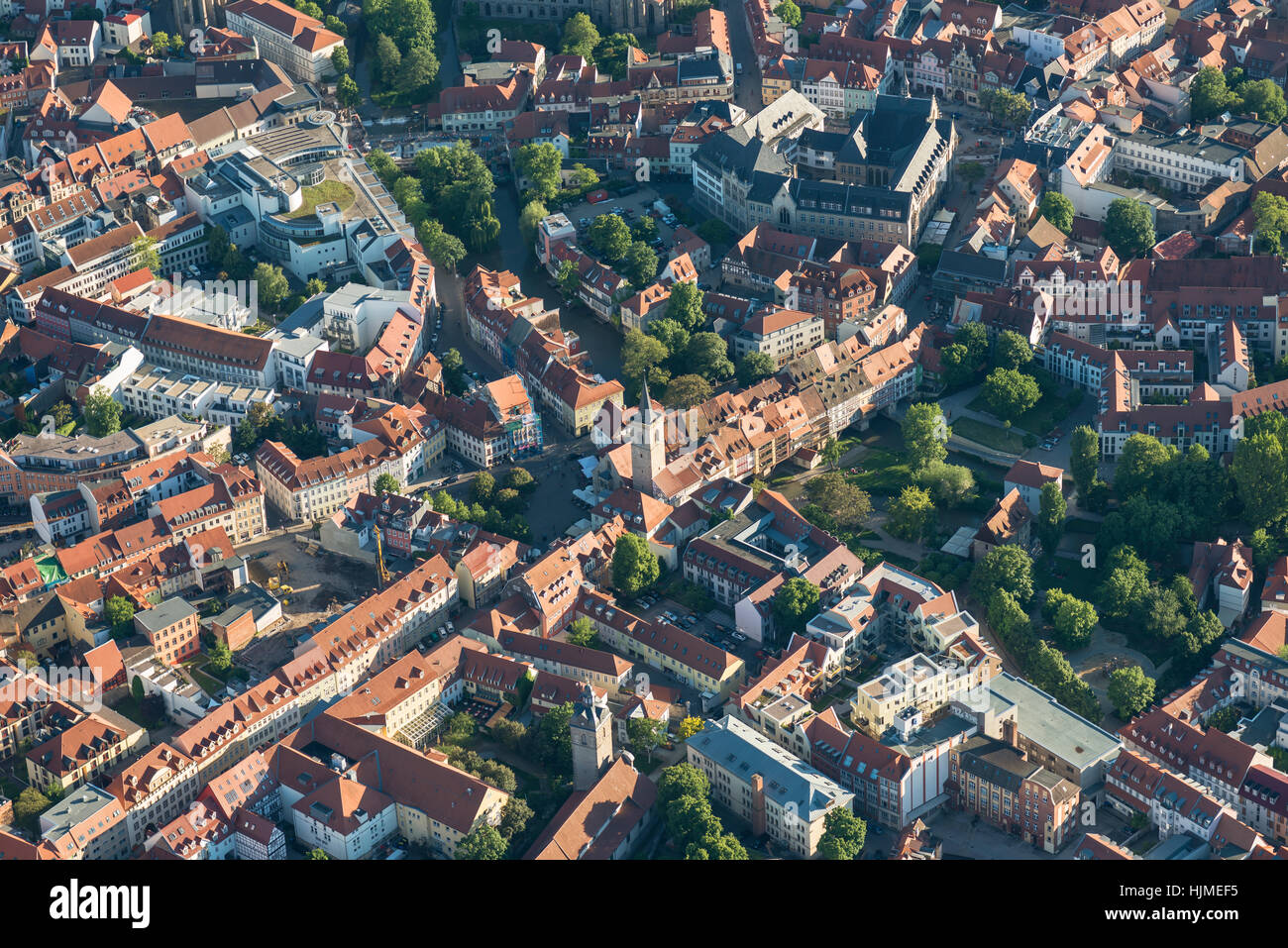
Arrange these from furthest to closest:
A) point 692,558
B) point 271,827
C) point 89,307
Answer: point 89,307 → point 692,558 → point 271,827

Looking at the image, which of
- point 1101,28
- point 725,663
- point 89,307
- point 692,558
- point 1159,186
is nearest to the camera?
point 725,663

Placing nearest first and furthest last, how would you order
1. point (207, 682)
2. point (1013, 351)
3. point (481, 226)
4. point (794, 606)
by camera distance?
point (207, 682) < point (794, 606) < point (1013, 351) < point (481, 226)

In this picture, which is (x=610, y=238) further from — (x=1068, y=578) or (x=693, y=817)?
(x=693, y=817)

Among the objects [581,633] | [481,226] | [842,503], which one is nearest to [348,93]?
[481,226]

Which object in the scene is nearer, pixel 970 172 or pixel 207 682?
pixel 207 682

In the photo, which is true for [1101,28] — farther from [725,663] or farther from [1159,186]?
[725,663]

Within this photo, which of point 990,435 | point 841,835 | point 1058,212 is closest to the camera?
point 841,835

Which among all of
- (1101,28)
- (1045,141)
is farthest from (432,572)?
(1101,28)
